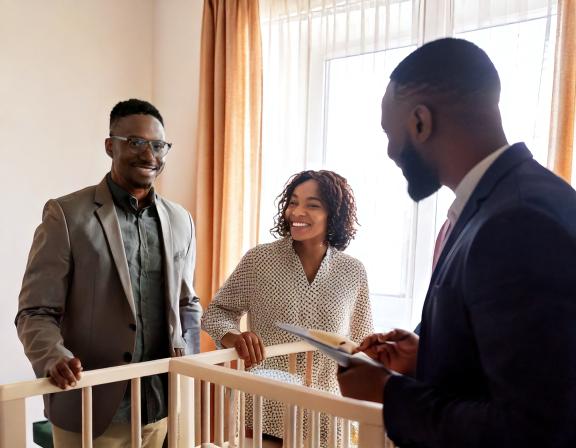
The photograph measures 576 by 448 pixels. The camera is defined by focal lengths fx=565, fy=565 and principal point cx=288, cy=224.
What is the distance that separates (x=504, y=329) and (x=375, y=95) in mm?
1864

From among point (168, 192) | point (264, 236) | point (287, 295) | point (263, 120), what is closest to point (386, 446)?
point (287, 295)

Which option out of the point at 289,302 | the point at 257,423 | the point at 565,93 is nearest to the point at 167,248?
the point at 289,302

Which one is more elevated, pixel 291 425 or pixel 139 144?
pixel 139 144

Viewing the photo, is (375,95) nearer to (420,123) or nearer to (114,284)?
(114,284)

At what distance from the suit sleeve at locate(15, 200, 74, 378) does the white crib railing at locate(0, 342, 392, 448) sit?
259mm

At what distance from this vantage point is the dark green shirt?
1.55 metres

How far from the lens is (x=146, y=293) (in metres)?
1.57

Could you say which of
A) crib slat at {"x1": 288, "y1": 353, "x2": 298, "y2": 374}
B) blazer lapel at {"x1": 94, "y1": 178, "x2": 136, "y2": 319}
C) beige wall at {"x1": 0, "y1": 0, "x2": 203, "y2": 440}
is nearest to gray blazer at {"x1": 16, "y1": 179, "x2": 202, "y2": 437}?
blazer lapel at {"x1": 94, "y1": 178, "x2": 136, "y2": 319}

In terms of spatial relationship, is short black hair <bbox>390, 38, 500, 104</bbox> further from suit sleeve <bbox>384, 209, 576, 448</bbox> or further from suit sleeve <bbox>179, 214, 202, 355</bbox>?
suit sleeve <bbox>179, 214, 202, 355</bbox>

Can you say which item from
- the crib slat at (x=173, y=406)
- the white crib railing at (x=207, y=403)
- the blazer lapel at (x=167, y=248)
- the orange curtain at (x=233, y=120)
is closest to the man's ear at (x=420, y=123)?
the white crib railing at (x=207, y=403)

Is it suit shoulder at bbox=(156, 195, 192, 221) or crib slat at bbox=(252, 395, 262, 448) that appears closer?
crib slat at bbox=(252, 395, 262, 448)

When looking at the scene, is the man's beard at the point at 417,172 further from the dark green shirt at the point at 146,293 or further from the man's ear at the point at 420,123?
the dark green shirt at the point at 146,293

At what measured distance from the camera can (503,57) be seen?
1989 mm

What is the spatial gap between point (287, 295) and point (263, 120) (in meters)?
1.33
